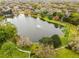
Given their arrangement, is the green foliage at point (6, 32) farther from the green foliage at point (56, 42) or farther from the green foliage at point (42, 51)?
the green foliage at point (56, 42)

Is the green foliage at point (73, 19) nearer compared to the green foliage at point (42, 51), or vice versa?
the green foliage at point (42, 51)

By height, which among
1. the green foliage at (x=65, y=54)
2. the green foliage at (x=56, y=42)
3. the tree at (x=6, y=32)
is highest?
the tree at (x=6, y=32)

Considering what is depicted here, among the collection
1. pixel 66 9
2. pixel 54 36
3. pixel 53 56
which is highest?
pixel 66 9

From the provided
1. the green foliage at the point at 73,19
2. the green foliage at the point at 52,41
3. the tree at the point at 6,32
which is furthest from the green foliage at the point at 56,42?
the tree at the point at 6,32

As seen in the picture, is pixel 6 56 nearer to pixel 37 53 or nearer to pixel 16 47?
pixel 16 47

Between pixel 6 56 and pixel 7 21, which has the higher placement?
pixel 7 21

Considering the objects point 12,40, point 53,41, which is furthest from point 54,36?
point 12,40

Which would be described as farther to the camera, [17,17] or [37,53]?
[17,17]
